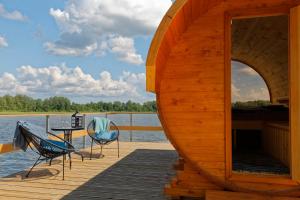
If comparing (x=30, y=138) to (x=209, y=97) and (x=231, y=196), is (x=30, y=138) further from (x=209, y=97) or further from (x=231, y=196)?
(x=231, y=196)

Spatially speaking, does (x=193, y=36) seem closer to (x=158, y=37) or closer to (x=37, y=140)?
(x=158, y=37)

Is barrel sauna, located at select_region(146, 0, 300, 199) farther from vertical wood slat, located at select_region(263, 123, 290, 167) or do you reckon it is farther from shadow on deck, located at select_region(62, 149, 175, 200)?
vertical wood slat, located at select_region(263, 123, 290, 167)

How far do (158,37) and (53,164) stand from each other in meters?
3.91

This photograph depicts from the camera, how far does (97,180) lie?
4727mm

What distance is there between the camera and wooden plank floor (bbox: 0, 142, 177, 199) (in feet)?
13.0

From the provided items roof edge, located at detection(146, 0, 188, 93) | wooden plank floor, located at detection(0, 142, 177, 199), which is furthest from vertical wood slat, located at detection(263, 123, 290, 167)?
roof edge, located at detection(146, 0, 188, 93)

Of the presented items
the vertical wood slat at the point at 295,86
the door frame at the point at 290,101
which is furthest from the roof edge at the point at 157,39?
the vertical wood slat at the point at 295,86

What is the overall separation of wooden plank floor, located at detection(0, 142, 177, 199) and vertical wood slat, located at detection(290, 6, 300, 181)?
1.63 meters

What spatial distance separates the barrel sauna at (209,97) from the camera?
3.38 m

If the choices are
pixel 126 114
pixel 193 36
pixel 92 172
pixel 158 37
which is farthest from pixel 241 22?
pixel 126 114

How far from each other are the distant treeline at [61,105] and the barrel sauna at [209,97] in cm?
548

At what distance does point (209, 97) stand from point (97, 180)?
2.22m

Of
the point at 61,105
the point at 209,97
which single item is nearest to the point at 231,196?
the point at 209,97

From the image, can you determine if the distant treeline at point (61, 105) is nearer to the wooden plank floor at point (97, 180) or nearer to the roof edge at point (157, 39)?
the wooden plank floor at point (97, 180)
